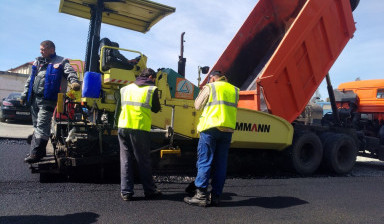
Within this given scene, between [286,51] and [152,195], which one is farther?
[286,51]

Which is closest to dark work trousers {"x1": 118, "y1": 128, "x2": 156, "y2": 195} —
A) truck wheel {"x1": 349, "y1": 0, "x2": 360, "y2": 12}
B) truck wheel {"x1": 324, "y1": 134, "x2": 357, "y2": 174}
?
truck wheel {"x1": 324, "y1": 134, "x2": 357, "y2": 174}

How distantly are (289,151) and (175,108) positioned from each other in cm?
221

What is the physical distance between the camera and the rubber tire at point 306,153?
5.60 meters

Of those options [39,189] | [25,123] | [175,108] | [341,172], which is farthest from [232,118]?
[25,123]

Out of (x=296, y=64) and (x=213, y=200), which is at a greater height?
(x=296, y=64)

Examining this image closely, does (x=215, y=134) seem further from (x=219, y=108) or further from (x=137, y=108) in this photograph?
(x=137, y=108)

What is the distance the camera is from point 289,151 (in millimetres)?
5598

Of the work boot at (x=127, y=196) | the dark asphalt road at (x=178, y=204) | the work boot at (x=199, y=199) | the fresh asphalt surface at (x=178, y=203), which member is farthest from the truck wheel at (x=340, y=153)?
the work boot at (x=127, y=196)

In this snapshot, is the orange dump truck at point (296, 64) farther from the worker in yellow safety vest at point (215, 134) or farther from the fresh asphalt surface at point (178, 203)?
the worker in yellow safety vest at point (215, 134)

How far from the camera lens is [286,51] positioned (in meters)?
5.35

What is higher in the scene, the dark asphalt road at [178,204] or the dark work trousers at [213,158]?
the dark work trousers at [213,158]

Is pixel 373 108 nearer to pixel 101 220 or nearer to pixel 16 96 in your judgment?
pixel 101 220

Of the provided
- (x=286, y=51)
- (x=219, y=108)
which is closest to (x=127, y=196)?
(x=219, y=108)

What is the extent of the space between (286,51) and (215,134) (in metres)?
2.52
